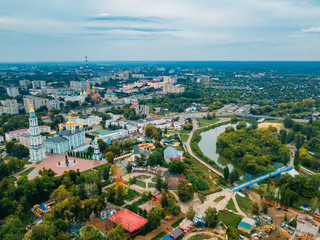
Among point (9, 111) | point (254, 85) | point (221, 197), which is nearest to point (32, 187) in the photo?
point (221, 197)

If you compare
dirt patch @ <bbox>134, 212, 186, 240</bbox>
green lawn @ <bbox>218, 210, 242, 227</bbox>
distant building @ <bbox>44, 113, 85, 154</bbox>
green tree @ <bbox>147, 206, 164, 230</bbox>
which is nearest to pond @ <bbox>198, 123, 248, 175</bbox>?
green lawn @ <bbox>218, 210, 242, 227</bbox>

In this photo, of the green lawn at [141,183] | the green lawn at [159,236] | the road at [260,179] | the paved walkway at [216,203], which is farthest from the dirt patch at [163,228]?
the road at [260,179]

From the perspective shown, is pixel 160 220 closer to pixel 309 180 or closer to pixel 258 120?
pixel 309 180

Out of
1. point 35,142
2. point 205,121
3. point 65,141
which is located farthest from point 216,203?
point 205,121

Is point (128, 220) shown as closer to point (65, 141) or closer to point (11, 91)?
point (65, 141)

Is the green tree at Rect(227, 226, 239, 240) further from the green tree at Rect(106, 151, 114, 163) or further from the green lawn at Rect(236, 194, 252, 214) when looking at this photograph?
the green tree at Rect(106, 151, 114, 163)
